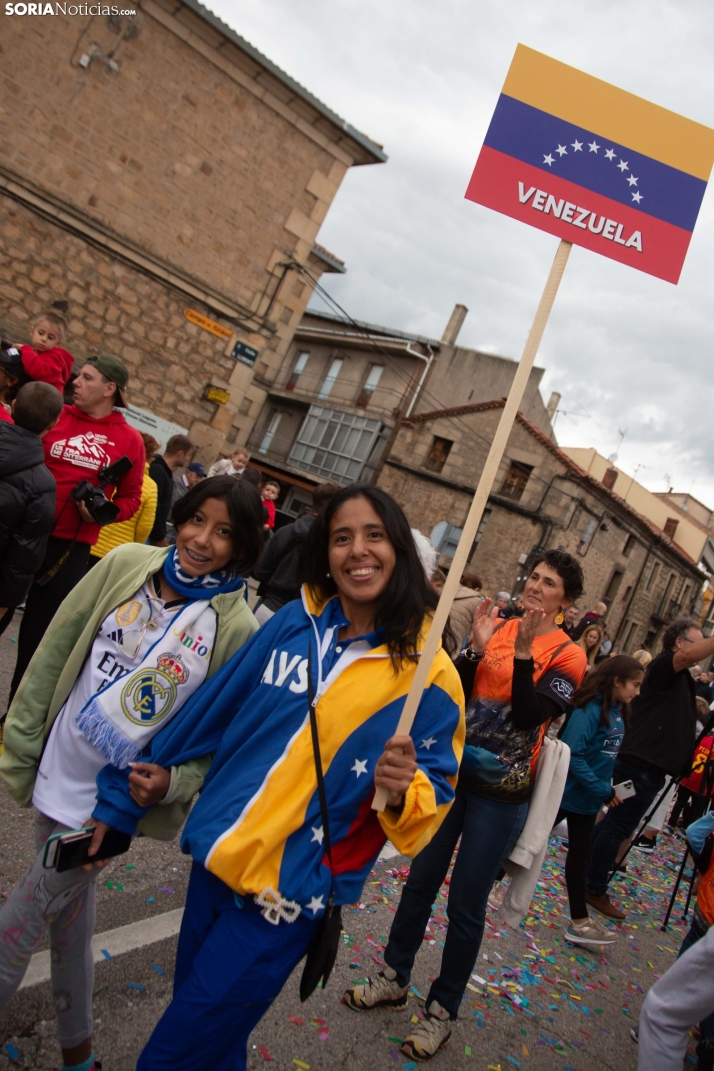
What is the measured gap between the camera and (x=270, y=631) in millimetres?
2029

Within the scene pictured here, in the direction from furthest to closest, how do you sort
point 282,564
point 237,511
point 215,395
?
1. point 215,395
2. point 282,564
3. point 237,511

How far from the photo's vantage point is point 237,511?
7.54 feet

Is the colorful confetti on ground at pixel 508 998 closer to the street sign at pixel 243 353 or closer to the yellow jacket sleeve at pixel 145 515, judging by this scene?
the yellow jacket sleeve at pixel 145 515

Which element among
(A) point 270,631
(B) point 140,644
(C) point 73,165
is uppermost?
(C) point 73,165

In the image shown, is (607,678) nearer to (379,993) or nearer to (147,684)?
(379,993)

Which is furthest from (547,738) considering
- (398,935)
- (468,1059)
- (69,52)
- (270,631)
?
(69,52)

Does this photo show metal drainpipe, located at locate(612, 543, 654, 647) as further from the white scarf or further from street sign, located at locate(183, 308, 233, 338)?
the white scarf

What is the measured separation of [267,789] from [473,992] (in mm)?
2498

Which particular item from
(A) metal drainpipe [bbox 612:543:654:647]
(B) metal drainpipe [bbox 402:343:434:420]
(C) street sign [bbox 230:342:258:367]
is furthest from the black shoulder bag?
(A) metal drainpipe [bbox 612:543:654:647]

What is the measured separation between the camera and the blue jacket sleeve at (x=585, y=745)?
176 inches

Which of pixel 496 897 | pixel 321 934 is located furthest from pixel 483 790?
pixel 496 897

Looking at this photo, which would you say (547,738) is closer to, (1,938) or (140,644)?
(140,644)

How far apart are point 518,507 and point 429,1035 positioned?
25.6m

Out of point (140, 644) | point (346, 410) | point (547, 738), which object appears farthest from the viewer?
point (346, 410)
